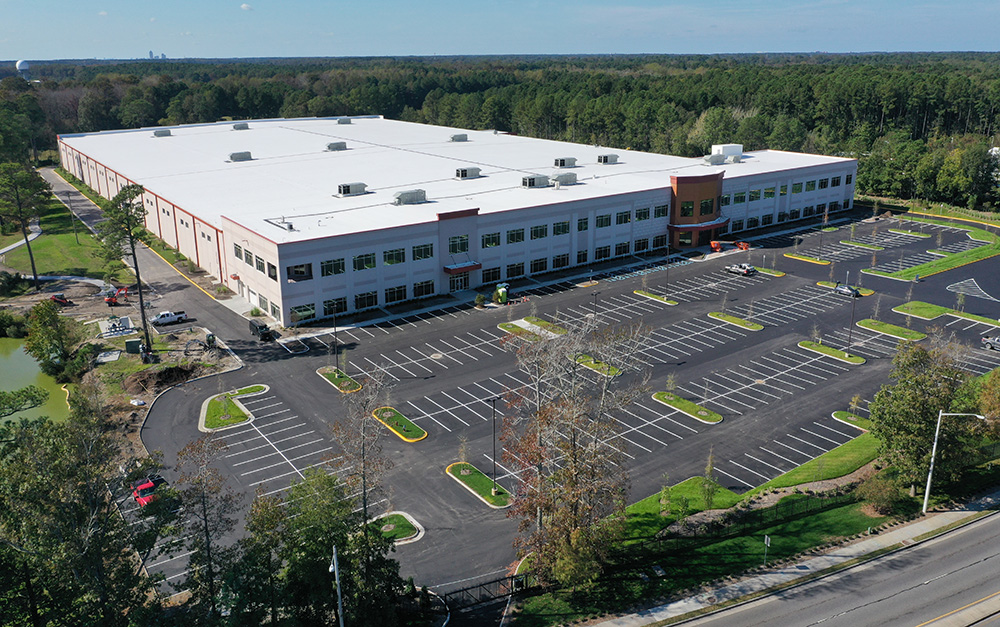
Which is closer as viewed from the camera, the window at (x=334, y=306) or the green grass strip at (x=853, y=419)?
the green grass strip at (x=853, y=419)

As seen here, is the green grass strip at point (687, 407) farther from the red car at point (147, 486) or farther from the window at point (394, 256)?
the red car at point (147, 486)

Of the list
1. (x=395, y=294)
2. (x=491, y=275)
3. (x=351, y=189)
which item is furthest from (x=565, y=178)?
(x=395, y=294)

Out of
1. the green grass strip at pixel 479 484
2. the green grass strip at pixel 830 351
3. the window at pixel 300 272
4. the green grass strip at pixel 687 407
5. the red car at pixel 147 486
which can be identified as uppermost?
the window at pixel 300 272

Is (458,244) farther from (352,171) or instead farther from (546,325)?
(352,171)

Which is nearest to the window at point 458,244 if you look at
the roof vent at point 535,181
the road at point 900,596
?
the roof vent at point 535,181

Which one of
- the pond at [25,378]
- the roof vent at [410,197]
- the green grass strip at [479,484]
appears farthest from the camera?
the roof vent at [410,197]

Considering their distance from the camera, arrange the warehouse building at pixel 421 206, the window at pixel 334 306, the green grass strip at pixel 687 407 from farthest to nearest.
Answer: the warehouse building at pixel 421 206 < the window at pixel 334 306 < the green grass strip at pixel 687 407

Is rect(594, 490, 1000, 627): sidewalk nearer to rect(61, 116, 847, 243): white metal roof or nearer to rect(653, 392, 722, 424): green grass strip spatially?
rect(653, 392, 722, 424): green grass strip
